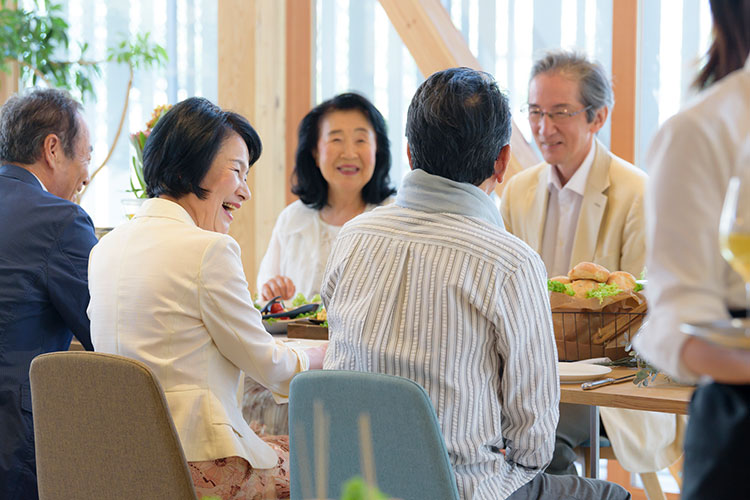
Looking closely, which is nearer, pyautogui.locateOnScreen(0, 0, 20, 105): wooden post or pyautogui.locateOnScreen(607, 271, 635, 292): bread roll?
pyautogui.locateOnScreen(607, 271, 635, 292): bread roll

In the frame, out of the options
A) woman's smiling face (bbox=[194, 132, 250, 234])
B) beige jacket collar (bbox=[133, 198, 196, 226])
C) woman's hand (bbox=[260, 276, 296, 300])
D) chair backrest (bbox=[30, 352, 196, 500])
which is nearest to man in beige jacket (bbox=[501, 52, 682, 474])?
woman's hand (bbox=[260, 276, 296, 300])

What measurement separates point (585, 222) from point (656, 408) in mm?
1549

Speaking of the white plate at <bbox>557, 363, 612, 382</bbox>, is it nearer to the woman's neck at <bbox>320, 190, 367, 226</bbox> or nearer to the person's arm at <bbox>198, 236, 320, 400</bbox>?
the person's arm at <bbox>198, 236, 320, 400</bbox>

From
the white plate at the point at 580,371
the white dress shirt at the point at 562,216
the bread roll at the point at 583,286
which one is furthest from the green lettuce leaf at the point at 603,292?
the white dress shirt at the point at 562,216

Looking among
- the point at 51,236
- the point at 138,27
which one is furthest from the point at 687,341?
the point at 138,27

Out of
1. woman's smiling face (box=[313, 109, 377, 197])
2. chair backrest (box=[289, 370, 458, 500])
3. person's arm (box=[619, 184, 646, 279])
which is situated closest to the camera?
chair backrest (box=[289, 370, 458, 500])

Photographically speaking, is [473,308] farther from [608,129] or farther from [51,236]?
[608,129]

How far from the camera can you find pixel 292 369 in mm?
1972

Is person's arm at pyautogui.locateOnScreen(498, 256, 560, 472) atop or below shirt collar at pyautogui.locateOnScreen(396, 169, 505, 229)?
below

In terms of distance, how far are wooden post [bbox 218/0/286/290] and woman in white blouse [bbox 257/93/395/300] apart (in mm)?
764

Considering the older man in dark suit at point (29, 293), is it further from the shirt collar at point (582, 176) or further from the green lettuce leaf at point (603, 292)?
the shirt collar at point (582, 176)

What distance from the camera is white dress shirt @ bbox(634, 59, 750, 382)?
0.88 meters

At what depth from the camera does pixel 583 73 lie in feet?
10.4

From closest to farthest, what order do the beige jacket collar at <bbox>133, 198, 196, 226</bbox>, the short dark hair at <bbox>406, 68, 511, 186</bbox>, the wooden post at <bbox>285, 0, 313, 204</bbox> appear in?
the short dark hair at <bbox>406, 68, 511, 186</bbox> < the beige jacket collar at <bbox>133, 198, 196, 226</bbox> < the wooden post at <bbox>285, 0, 313, 204</bbox>
